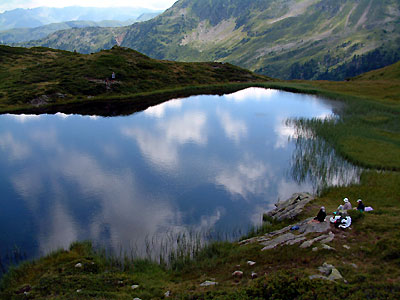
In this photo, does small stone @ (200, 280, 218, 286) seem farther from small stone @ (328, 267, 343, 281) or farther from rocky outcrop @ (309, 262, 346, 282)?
small stone @ (328, 267, 343, 281)

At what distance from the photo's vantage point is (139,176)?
150 ft

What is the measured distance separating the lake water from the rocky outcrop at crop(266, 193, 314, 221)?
6.28 ft

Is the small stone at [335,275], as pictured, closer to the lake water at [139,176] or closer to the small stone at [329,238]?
the small stone at [329,238]

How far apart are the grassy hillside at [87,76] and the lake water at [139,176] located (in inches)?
848

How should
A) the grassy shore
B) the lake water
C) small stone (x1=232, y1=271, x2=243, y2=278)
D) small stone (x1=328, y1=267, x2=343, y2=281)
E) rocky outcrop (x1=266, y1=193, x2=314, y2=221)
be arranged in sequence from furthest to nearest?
rocky outcrop (x1=266, y1=193, x2=314, y2=221), the lake water, small stone (x1=232, y1=271, x2=243, y2=278), small stone (x1=328, y1=267, x2=343, y2=281), the grassy shore

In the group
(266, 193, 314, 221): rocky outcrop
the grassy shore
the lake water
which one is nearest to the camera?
the grassy shore

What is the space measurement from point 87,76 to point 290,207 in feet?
350

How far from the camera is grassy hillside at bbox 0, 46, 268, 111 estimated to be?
102m

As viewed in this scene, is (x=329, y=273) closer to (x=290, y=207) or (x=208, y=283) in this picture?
(x=208, y=283)

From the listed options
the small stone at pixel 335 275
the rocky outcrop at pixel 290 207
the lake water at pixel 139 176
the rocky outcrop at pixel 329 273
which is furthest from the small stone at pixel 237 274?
the rocky outcrop at pixel 290 207

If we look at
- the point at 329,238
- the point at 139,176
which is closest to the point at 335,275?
the point at 329,238

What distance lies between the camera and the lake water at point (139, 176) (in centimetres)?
3266

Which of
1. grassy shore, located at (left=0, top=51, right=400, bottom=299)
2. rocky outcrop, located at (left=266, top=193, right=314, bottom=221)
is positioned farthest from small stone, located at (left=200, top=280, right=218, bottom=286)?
rocky outcrop, located at (left=266, top=193, right=314, bottom=221)

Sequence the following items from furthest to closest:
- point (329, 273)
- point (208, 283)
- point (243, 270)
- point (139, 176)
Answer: point (139, 176)
point (243, 270)
point (208, 283)
point (329, 273)
